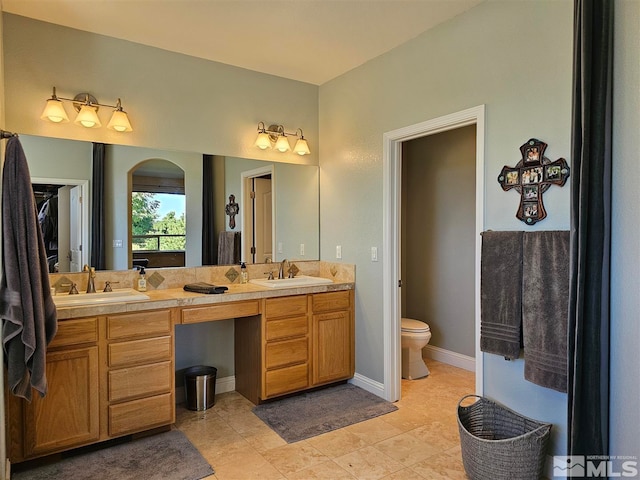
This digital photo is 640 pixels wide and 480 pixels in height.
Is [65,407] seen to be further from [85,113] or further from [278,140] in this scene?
[278,140]

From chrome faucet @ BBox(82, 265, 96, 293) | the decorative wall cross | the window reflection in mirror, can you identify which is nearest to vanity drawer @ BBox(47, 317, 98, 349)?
chrome faucet @ BBox(82, 265, 96, 293)

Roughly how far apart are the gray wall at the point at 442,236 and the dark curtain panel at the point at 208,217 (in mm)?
2110

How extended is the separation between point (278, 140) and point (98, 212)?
1.56m

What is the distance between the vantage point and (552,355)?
82.2 inches

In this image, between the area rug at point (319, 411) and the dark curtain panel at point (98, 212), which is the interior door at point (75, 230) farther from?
the area rug at point (319, 411)

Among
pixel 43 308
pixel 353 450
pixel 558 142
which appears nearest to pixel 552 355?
pixel 558 142

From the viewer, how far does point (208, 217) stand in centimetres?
343

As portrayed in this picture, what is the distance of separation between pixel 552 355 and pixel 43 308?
8.36 feet

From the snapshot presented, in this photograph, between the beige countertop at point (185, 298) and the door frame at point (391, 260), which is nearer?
the beige countertop at point (185, 298)

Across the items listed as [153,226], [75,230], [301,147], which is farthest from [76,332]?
[301,147]

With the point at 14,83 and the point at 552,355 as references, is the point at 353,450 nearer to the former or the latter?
the point at 552,355

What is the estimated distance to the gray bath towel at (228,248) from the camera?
347 centimetres

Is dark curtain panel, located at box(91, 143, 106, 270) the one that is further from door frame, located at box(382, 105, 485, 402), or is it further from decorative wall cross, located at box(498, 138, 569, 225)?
decorative wall cross, located at box(498, 138, 569, 225)

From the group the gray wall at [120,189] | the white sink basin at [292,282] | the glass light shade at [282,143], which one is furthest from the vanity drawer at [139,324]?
the glass light shade at [282,143]
